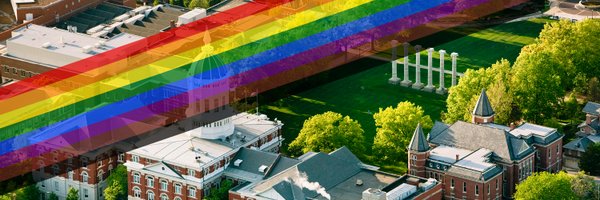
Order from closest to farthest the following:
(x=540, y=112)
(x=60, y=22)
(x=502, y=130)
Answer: (x=502, y=130) < (x=540, y=112) < (x=60, y=22)

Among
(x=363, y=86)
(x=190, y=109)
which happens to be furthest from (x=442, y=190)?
(x=363, y=86)

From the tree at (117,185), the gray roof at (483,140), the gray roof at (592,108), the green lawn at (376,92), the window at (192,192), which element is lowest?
the green lawn at (376,92)

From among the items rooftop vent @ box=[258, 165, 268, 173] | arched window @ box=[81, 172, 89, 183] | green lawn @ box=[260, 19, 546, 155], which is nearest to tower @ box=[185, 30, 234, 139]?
rooftop vent @ box=[258, 165, 268, 173]

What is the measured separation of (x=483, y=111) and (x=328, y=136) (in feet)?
29.8

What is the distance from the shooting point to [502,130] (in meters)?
61.5

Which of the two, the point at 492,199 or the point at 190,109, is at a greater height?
the point at 190,109

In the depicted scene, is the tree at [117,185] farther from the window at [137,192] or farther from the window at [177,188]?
the window at [177,188]

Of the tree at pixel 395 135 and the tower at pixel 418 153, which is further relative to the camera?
the tree at pixel 395 135

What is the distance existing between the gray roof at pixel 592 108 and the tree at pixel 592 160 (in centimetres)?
639

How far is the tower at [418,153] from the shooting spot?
59875 millimetres

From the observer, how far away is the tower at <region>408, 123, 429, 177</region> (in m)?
59.9

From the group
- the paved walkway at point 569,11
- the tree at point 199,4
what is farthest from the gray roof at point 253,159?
the paved walkway at point 569,11

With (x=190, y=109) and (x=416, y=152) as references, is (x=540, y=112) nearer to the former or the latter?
(x=416, y=152)

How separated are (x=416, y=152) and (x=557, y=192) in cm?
761
